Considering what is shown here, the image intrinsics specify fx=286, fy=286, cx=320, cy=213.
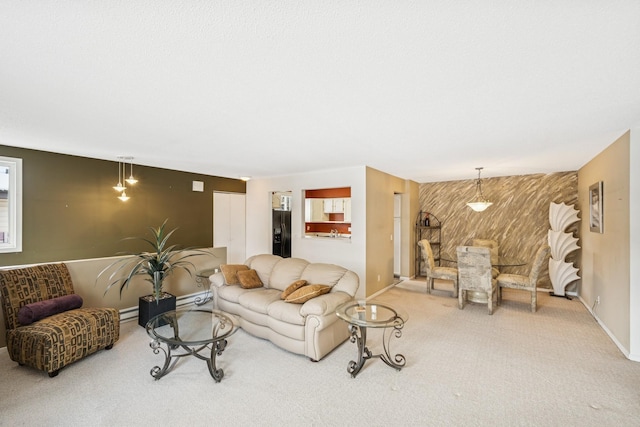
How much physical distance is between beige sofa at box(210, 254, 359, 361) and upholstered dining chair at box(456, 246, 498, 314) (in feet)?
7.17

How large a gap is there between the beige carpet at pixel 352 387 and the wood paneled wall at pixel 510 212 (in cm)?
263

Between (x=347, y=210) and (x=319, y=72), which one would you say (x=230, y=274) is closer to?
(x=319, y=72)

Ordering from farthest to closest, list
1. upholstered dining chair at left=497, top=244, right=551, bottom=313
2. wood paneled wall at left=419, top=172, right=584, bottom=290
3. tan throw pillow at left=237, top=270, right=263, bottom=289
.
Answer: wood paneled wall at left=419, top=172, right=584, bottom=290 → upholstered dining chair at left=497, top=244, right=551, bottom=313 → tan throw pillow at left=237, top=270, right=263, bottom=289

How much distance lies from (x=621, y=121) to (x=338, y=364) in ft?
11.9

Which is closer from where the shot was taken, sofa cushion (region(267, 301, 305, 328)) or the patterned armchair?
the patterned armchair

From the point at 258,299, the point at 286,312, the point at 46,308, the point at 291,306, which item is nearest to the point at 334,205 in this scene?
the point at 258,299

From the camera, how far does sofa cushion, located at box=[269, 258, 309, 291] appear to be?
4020 millimetres

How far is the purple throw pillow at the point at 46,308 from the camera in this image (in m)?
2.92

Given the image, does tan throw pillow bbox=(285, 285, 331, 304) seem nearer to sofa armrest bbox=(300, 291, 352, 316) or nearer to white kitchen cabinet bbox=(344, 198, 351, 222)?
sofa armrest bbox=(300, 291, 352, 316)

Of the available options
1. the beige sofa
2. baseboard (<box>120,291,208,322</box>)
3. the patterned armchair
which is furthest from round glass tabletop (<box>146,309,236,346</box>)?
baseboard (<box>120,291,208,322</box>)

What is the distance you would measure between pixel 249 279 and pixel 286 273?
0.57m

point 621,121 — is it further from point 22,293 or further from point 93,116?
point 22,293

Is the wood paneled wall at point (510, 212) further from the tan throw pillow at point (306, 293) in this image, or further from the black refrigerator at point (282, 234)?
the tan throw pillow at point (306, 293)

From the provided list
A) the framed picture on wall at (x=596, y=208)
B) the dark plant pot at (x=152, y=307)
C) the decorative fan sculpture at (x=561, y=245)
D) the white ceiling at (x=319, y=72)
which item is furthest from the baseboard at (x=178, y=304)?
the decorative fan sculpture at (x=561, y=245)
